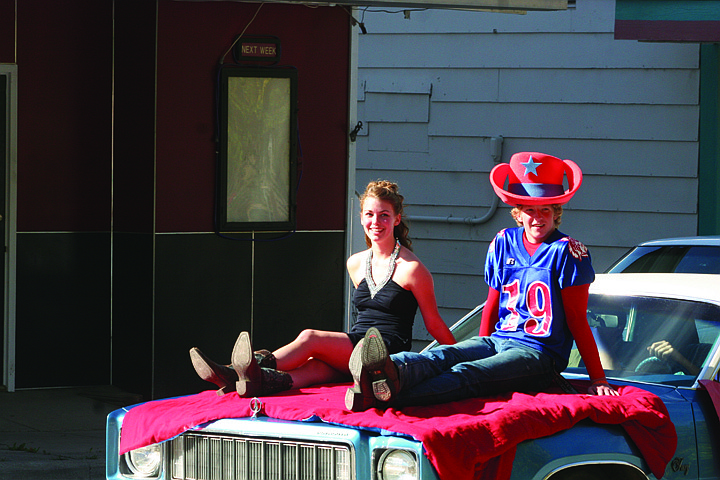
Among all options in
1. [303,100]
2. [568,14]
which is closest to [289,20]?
Answer: [303,100]

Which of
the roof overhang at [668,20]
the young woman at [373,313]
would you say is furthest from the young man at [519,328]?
the roof overhang at [668,20]

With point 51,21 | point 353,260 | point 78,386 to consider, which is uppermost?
point 51,21

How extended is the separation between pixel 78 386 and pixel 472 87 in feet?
15.3

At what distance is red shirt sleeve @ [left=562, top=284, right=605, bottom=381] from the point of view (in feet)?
14.0

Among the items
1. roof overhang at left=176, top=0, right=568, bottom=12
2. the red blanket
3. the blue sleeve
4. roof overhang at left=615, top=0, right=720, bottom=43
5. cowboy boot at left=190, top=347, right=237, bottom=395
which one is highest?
roof overhang at left=615, top=0, right=720, bottom=43

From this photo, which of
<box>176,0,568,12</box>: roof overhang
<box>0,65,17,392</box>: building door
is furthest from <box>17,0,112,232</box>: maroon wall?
<box>176,0,568,12</box>: roof overhang

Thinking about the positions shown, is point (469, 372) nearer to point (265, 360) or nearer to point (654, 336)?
point (265, 360)

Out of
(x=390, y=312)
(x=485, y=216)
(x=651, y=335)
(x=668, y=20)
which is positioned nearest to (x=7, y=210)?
(x=390, y=312)

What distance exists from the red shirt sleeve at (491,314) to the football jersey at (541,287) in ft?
0.24

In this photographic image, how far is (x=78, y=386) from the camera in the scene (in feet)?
26.6

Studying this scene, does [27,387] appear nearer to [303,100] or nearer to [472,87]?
[303,100]

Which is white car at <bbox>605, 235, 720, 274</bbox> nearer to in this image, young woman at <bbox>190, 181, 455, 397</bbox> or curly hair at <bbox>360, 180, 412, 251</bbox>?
curly hair at <bbox>360, 180, 412, 251</bbox>

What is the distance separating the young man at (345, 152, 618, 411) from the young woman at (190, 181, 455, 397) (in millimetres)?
335

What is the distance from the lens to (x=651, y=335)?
Answer: 181 inches
